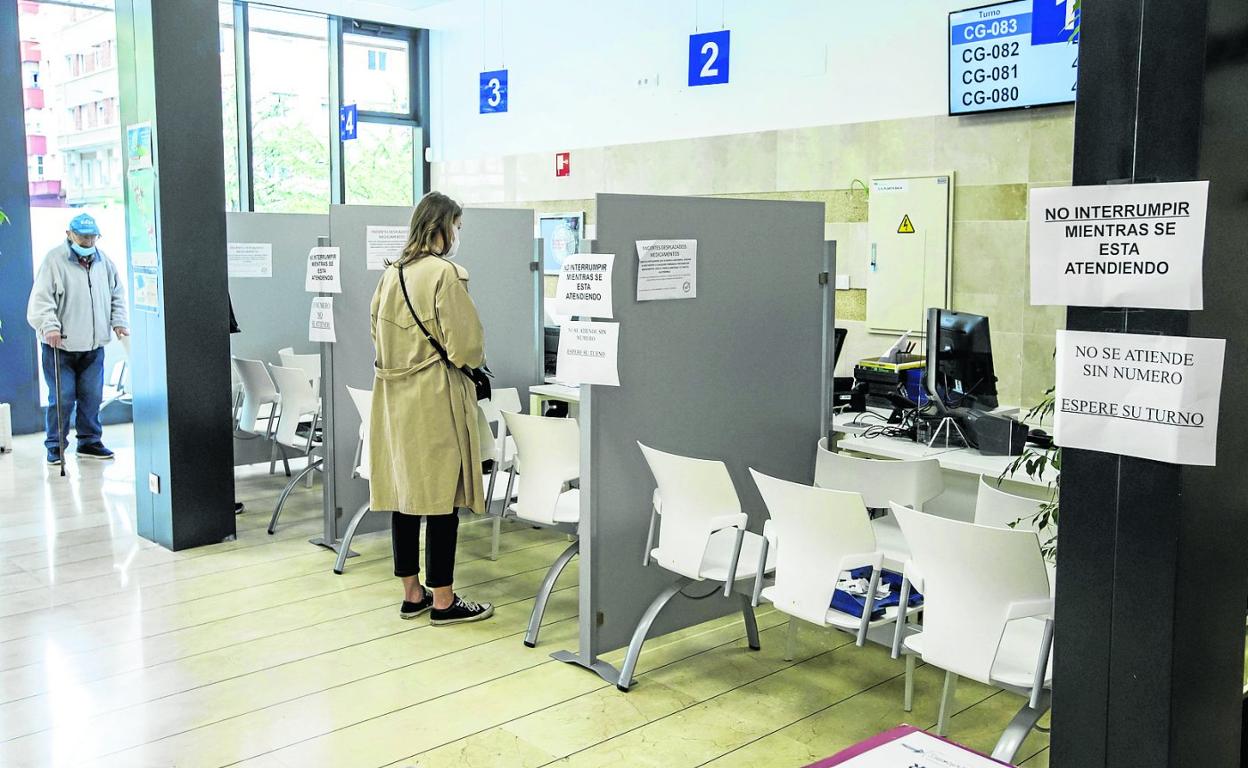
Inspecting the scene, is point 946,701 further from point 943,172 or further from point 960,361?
point 943,172

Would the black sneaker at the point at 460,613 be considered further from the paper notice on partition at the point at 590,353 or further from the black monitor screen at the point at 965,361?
the black monitor screen at the point at 965,361

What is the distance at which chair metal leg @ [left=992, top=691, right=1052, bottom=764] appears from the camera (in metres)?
2.60

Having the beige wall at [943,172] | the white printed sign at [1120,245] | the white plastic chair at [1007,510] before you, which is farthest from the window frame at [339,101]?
the white printed sign at [1120,245]

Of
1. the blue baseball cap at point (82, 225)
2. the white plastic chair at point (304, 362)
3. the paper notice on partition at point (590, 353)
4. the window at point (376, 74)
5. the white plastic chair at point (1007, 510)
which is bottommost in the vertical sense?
the white plastic chair at point (1007, 510)

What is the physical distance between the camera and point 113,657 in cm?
386

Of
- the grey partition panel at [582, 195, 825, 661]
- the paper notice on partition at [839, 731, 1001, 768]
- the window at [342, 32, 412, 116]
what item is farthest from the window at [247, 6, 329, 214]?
the paper notice on partition at [839, 731, 1001, 768]

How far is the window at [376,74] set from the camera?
9559 mm

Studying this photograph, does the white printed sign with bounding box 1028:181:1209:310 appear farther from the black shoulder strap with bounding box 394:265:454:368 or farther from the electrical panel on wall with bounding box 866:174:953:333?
the electrical panel on wall with bounding box 866:174:953:333

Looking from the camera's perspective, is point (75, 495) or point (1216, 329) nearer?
point (1216, 329)

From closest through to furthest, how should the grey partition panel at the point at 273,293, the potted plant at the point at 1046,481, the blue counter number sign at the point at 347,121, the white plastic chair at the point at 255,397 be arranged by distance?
the potted plant at the point at 1046,481 → the white plastic chair at the point at 255,397 → the grey partition panel at the point at 273,293 → the blue counter number sign at the point at 347,121

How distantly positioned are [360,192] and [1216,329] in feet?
28.8

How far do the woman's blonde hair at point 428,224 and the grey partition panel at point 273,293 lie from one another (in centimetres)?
248

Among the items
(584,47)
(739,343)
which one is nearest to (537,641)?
(739,343)

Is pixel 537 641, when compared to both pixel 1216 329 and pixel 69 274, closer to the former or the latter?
pixel 1216 329
